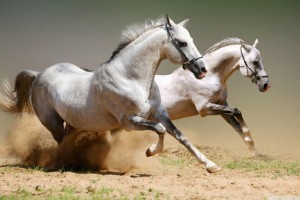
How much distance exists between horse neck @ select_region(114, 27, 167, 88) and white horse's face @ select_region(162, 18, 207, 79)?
96 millimetres

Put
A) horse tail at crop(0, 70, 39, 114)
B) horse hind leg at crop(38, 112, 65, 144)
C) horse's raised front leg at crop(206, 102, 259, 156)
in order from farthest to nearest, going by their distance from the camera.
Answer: horse's raised front leg at crop(206, 102, 259, 156) < horse tail at crop(0, 70, 39, 114) < horse hind leg at crop(38, 112, 65, 144)

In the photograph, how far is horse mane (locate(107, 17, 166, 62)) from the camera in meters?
6.43

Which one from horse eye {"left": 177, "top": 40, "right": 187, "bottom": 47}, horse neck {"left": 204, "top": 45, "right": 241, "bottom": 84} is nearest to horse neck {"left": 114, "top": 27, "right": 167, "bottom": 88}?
horse eye {"left": 177, "top": 40, "right": 187, "bottom": 47}

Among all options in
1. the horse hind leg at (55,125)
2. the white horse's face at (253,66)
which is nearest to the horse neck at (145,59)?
the horse hind leg at (55,125)

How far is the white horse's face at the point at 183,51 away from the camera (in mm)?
5930

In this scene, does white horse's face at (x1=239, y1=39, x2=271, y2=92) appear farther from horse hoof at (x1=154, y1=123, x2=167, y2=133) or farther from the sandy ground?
horse hoof at (x1=154, y1=123, x2=167, y2=133)

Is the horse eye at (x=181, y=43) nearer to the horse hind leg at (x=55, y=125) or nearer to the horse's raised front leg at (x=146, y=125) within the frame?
the horse's raised front leg at (x=146, y=125)

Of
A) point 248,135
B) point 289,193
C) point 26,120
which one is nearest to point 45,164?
point 26,120

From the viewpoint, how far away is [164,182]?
550 cm

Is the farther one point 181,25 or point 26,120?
point 26,120

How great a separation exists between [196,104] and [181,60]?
1928 mm

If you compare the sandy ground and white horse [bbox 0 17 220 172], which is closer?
the sandy ground

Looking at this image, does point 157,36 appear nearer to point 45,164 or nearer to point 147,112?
point 147,112

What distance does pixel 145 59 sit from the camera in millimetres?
6195
